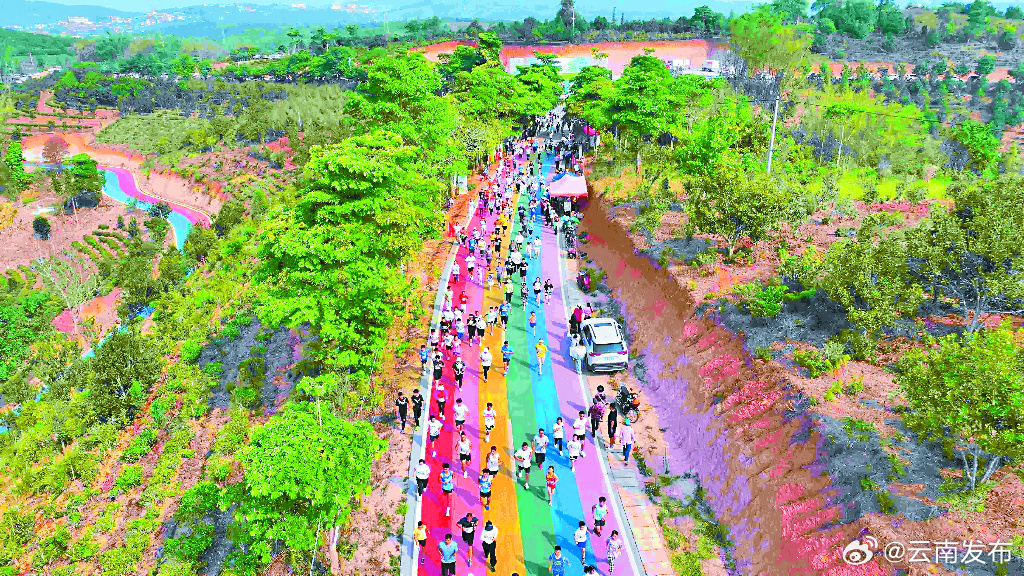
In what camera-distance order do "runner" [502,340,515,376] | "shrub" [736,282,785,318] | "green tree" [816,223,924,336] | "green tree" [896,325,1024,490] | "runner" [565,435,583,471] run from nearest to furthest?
"green tree" [896,325,1024,490] → "green tree" [816,223,924,336] → "runner" [565,435,583,471] → "shrub" [736,282,785,318] → "runner" [502,340,515,376]

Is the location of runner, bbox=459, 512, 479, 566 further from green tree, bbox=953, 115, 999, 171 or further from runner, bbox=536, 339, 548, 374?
green tree, bbox=953, 115, 999, 171

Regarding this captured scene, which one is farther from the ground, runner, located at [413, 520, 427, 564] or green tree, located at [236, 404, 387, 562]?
green tree, located at [236, 404, 387, 562]

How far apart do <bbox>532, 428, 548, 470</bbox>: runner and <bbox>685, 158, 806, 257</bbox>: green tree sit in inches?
439

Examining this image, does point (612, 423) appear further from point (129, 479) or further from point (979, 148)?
point (979, 148)

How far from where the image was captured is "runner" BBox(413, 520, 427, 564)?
536 inches

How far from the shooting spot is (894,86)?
68250 millimetres

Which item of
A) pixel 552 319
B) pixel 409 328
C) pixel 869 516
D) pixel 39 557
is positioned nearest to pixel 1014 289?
pixel 869 516

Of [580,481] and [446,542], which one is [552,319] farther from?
[446,542]

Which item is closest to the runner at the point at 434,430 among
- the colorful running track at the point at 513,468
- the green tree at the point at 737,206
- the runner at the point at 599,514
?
the colorful running track at the point at 513,468

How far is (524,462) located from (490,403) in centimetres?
241

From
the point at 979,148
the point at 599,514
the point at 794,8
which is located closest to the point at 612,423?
the point at 599,514

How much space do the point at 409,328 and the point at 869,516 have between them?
52.7ft

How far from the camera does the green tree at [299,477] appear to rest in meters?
11.7

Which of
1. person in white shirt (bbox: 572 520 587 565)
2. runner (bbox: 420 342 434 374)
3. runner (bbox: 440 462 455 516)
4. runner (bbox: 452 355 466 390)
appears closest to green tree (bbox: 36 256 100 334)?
runner (bbox: 420 342 434 374)
